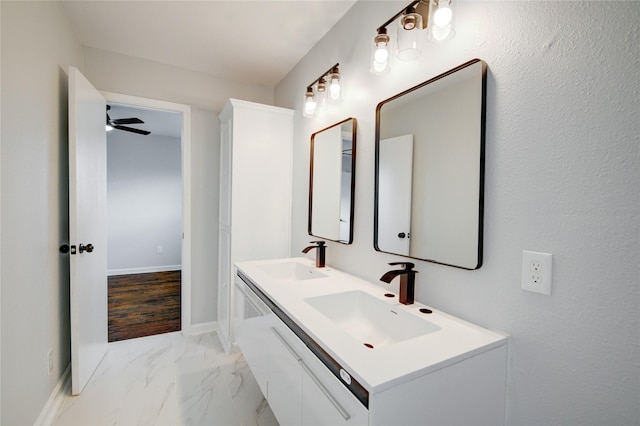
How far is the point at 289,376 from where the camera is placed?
1.21m

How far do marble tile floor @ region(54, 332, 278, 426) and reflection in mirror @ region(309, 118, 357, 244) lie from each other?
3.91ft

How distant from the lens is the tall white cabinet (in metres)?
2.38

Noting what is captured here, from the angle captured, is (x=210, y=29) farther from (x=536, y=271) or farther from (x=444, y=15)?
(x=536, y=271)

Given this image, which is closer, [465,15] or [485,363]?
[485,363]

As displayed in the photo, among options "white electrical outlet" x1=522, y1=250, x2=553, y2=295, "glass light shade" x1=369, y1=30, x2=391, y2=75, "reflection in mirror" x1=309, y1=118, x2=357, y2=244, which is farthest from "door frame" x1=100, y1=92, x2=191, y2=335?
"white electrical outlet" x1=522, y1=250, x2=553, y2=295

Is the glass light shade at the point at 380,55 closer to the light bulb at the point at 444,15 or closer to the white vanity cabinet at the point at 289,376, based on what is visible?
the light bulb at the point at 444,15

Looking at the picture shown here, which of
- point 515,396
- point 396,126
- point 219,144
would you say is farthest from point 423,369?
point 219,144

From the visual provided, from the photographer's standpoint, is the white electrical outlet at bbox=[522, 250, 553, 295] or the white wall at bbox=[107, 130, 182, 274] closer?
the white electrical outlet at bbox=[522, 250, 553, 295]

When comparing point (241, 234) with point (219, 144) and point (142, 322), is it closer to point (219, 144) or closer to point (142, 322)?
point (219, 144)

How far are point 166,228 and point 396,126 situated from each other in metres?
5.06

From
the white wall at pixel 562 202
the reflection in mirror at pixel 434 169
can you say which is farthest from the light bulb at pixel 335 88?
the white wall at pixel 562 202

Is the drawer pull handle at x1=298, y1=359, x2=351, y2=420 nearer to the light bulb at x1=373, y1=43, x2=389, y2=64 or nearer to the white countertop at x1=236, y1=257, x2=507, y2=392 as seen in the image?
the white countertop at x1=236, y1=257, x2=507, y2=392

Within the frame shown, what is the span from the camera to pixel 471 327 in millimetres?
1069

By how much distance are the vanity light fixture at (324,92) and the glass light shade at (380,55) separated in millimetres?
448
